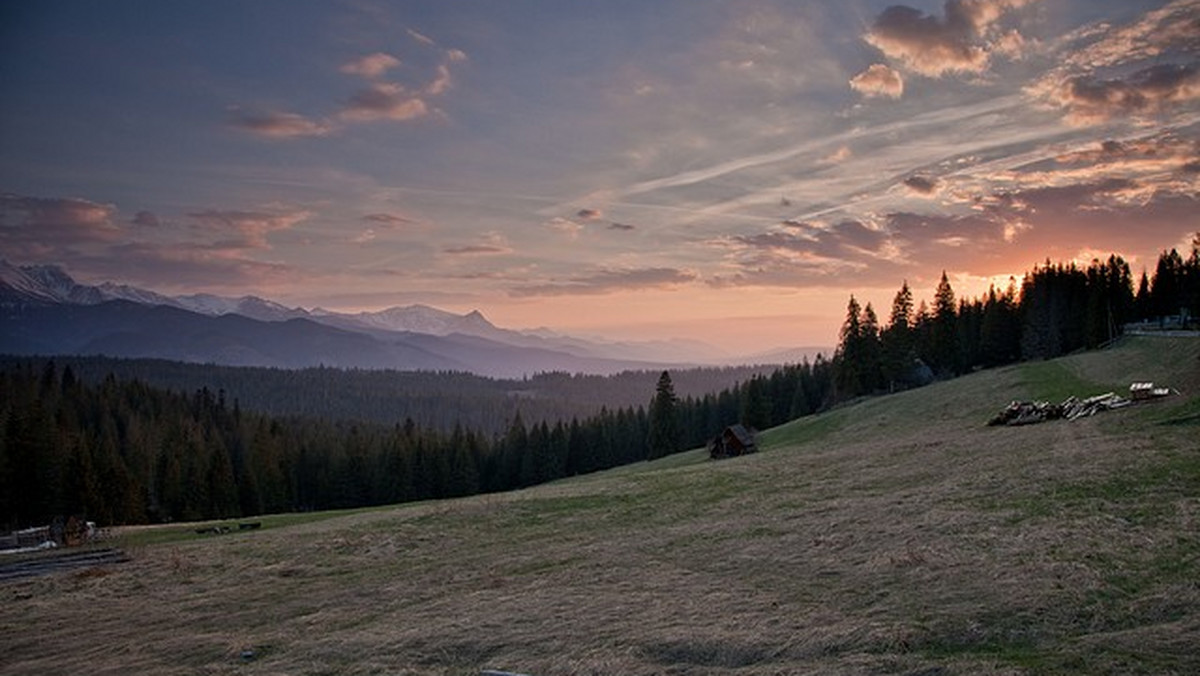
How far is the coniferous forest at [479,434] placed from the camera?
238 ft

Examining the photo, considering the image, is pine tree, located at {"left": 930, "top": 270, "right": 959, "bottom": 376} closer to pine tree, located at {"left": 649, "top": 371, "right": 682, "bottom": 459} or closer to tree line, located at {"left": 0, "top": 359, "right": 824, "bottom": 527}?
tree line, located at {"left": 0, "top": 359, "right": 824, "bottom": 527}

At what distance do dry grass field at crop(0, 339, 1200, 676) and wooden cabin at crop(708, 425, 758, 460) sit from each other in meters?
22.1

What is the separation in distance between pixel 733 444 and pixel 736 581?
143 ft

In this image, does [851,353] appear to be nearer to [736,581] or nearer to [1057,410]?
[1057,410]

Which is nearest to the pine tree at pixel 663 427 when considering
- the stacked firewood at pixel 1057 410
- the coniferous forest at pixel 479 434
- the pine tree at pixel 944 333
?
the coniferous forest at pixel 479 434

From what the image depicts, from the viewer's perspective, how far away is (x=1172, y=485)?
20203 mm

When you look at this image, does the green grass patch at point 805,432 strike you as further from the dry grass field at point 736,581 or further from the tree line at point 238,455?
the tree line at point 238,455

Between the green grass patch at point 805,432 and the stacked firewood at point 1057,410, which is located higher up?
the stacked firewood at point 1057,410

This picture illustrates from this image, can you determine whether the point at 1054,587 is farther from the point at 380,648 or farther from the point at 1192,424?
the point at 1192,424

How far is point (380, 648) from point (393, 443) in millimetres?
94183

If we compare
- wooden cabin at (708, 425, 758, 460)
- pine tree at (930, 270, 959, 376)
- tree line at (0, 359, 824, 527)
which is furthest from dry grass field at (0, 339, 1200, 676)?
pine tree at (930, 270, 959, 376)

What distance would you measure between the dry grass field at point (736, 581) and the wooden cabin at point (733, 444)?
22.1 meters

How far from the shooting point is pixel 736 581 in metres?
18.3

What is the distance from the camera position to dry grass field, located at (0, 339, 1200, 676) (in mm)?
12352
